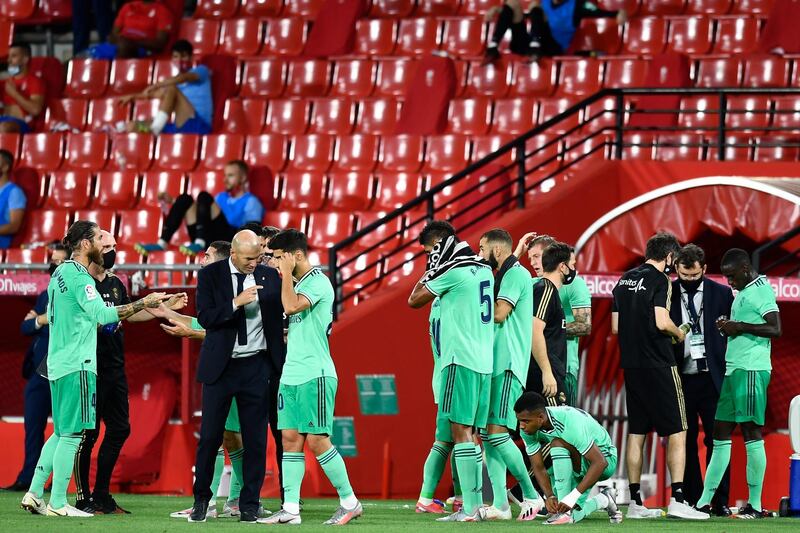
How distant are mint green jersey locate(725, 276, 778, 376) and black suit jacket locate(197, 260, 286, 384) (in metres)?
3.29

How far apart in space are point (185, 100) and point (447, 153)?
3493 millimetres

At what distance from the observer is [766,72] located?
16.5 meters

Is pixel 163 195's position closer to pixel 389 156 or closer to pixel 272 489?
pixel 389 156

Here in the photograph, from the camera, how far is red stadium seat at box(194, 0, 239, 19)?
2005 centimetres

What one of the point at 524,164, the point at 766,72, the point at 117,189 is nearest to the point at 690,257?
the point at 524,164

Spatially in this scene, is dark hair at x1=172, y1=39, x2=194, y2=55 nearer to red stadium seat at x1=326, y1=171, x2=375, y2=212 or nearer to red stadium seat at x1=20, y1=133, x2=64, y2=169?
red stadium seat at x1=20, y1=133, x2=64, y2=169

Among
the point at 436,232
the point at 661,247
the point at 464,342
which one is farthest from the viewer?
the point at 661,247

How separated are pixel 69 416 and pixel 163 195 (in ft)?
21.8

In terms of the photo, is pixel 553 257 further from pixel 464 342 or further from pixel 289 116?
pixel 289 116

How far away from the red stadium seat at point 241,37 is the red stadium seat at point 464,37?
7.98ft

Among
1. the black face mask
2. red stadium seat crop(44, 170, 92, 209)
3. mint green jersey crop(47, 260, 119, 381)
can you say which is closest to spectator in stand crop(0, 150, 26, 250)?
red stadium seat crop(44, 170, 92, 209)

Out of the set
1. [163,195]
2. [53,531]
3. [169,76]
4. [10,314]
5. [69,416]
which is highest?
[169,76]

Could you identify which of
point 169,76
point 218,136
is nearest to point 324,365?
point 218,136

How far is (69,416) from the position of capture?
33.2 feet
